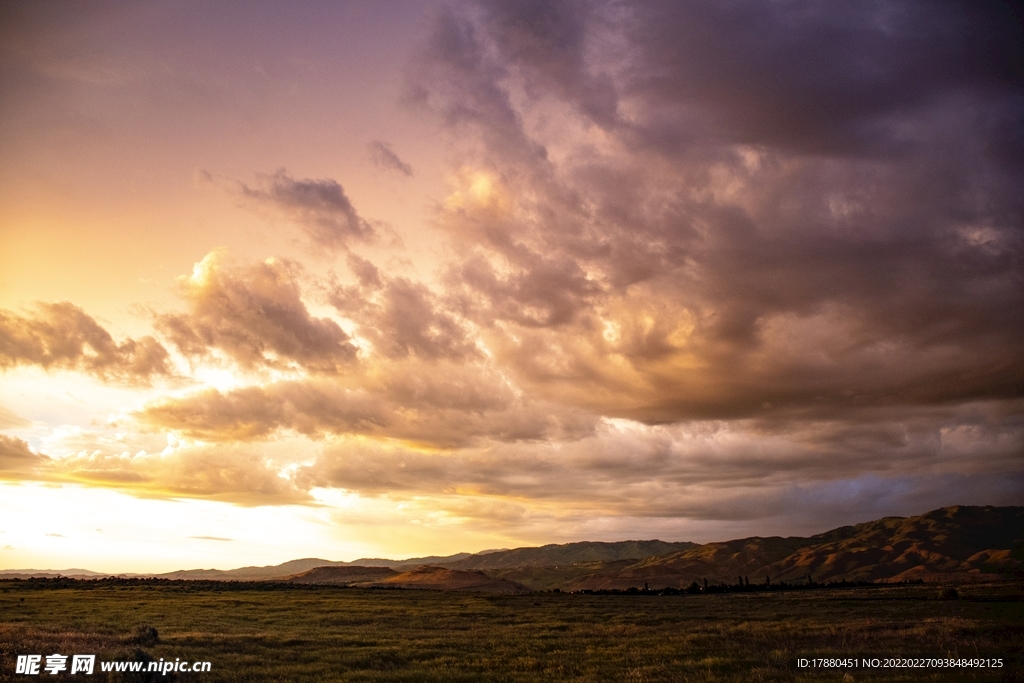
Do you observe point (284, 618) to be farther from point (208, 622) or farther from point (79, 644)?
point (79, 644)

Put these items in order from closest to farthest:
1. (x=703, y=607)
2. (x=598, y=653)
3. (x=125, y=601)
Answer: (x=598, y=653), (x=125, y=601), (x=703, y=607)

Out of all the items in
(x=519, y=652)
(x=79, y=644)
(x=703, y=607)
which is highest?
(x=79, y=644)

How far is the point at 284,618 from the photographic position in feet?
176

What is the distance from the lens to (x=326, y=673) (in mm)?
27859

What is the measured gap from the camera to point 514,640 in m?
39.4

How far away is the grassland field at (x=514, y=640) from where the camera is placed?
27000mm

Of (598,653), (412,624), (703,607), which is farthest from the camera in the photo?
(703,607)

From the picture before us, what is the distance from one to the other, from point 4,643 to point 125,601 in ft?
147

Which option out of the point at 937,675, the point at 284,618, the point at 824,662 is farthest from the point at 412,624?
the point at 937,675

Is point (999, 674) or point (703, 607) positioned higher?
point (999, 674)

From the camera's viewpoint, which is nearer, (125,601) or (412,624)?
(412,624)

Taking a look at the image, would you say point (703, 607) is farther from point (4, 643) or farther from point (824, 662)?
point (4, 643)

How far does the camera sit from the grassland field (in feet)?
88.6

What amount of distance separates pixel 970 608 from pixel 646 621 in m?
29.9
